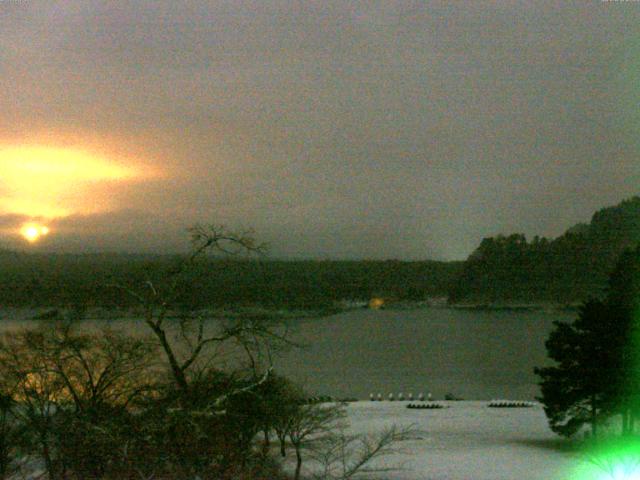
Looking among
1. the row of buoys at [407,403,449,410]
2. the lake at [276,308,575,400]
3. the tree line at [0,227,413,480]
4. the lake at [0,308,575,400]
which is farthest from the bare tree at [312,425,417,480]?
the row of buoys at [407,403,449,410]

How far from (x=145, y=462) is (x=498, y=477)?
8121mm

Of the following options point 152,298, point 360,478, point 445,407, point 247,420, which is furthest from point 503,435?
point 152,298

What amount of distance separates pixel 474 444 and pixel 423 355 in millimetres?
36151

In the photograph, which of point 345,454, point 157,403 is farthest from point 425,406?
point 157,403

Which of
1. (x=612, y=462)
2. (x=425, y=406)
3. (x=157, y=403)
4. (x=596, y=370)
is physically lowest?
(x=425, y=406)

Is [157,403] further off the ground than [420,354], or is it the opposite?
[157,403]

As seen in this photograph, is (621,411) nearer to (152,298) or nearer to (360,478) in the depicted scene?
(360,478)

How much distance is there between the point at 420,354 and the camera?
53406 millimetres

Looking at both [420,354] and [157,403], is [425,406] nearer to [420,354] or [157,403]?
[157,403]

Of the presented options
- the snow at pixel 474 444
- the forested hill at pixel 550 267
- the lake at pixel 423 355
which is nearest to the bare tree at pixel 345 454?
the snow at pixel 474 444

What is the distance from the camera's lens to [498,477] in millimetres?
12219

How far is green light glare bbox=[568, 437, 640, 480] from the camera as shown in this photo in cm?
966

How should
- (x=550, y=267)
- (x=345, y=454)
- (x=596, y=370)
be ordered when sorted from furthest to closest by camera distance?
(x=550, y=267) < (x=596, y=370) < (x=345, y=454)

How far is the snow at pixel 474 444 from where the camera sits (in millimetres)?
13023
